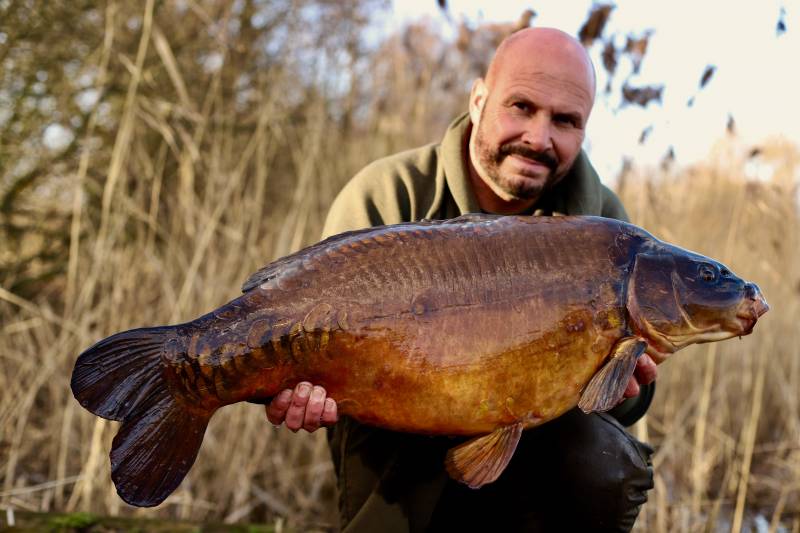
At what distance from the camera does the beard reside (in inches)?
90.7

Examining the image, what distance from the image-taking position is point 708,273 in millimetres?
1726

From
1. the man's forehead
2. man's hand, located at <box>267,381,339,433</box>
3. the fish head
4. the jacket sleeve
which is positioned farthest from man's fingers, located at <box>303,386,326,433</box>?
the man's forehead

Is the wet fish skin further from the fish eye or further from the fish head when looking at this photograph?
the fish eye

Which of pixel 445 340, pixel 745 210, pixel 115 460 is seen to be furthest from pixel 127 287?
pixel 745 210

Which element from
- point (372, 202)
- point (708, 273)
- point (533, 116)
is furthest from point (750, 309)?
point (372, 202)

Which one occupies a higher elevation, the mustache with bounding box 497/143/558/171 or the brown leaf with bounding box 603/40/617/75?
the brown leaf with bounding box 603/40/617/75

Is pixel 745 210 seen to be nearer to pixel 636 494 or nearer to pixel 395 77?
pixel 636 494

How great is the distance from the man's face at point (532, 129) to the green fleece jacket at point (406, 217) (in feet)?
0.31

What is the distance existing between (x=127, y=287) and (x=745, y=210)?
7.69 feet

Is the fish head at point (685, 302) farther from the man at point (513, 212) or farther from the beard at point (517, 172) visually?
the beard at point (517, 172)

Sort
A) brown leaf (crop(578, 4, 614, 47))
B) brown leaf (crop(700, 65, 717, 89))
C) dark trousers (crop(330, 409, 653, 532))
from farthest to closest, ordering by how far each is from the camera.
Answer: brown leaf (crop(578, 4, 614, 47)) → brown leaf (crop(700, 65, 717, 89)) → dark trousers (crop(330, 409, 653, 532))

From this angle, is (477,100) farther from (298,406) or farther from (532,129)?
(298,406)

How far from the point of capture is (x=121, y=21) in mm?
3826

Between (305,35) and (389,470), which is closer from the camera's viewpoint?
(389,470)
